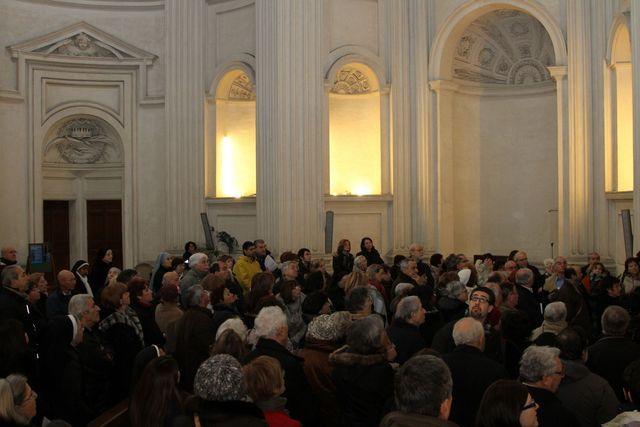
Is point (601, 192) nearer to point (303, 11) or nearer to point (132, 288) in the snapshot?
point (303, 11)

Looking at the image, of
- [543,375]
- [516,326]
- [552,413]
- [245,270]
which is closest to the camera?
[552,413]

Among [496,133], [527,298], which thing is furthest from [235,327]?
[496,133]

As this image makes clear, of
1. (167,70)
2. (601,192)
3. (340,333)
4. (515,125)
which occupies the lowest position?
(340,333)

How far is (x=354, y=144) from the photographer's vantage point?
18031 mm

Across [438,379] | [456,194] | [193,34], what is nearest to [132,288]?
[438,379]

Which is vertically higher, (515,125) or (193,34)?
(193,34)

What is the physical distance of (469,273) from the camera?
33.2 feet

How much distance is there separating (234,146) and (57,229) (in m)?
4.95

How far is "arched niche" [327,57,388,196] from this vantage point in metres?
17.9

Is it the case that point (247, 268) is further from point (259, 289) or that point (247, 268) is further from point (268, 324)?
point (268, 324)

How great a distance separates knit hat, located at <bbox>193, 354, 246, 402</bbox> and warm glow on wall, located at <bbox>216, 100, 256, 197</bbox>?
1510 centimetres

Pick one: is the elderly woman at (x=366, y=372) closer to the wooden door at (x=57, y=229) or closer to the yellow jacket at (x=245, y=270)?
the yellow jacket at (x=245, y=270)

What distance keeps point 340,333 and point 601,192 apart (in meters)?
10.5

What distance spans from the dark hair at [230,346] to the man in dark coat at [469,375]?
1263 millimetres
